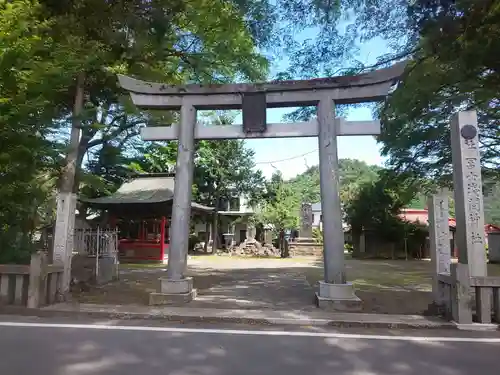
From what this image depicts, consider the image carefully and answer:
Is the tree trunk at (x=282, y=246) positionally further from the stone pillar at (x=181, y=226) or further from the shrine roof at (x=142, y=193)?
the stone pillar at (x=181, y=226)

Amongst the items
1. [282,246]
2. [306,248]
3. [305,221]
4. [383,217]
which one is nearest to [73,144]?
[282,246]

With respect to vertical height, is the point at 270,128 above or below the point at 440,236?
above

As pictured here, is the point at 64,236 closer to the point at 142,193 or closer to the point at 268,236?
the point at 142,193

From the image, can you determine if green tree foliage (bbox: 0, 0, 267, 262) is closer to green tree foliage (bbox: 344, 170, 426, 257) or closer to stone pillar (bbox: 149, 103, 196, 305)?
stone pillar (bbox: 149, 103, 196, 305)

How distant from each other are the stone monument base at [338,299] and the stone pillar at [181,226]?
2.74 metres

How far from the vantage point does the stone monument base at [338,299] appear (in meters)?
7.79

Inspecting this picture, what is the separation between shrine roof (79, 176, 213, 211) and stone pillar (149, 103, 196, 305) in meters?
10.6

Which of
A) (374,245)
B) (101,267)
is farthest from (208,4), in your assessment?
(374,245)

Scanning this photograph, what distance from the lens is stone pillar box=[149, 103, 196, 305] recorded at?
8.42 metres

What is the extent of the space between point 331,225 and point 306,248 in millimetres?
21900

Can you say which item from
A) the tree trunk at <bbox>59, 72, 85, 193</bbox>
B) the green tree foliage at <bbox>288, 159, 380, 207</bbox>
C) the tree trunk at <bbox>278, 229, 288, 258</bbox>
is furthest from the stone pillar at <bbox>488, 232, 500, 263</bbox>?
the tree trunk at <bbox>59, 72, 85, 193</bbox>

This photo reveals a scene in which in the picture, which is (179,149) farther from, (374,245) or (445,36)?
(374,245)

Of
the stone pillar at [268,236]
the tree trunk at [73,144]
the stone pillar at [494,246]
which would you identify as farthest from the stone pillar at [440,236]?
the stone pillar at [268,236]

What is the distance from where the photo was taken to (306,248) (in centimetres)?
2970
